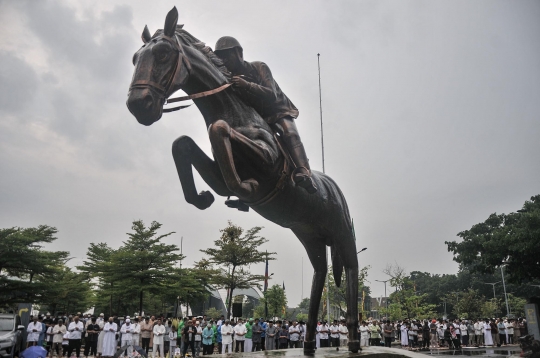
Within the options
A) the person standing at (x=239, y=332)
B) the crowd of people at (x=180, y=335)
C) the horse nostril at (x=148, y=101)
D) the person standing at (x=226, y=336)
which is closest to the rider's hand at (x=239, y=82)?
the horse nostril at (x=148, y=101)

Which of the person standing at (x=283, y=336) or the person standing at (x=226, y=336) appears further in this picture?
the person standing at (x=283, y=336)

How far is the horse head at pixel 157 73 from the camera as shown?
385cm

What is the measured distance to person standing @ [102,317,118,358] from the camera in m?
18.0

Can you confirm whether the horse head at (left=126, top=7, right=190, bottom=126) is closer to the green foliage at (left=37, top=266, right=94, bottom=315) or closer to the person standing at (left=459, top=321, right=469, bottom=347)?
the green foliage at (left=37, top=266, right=94, bottom=315)

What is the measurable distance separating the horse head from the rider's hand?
529 mm

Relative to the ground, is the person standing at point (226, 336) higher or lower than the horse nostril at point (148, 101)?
lower

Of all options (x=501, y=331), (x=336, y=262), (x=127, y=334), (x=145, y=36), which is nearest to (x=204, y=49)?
(x=145, y=36)

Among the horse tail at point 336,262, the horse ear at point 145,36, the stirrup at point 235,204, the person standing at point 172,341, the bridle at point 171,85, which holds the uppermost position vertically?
the horse ear at point 145,36

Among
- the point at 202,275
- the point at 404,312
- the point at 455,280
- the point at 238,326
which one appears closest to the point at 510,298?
the point at 455,280

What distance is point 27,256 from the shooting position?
26.5m

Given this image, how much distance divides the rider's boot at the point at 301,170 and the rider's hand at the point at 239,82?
33.6 inches

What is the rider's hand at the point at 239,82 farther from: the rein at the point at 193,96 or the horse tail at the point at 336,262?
the horse tail at the point at 336,262

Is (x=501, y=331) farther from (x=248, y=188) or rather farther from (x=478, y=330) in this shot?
(x=248, y=188)

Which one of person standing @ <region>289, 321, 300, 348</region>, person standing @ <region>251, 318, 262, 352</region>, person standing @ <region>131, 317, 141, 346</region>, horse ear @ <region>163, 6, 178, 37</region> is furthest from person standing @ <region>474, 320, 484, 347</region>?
horse ear @ <region>163, 6, 178, 37</region>
